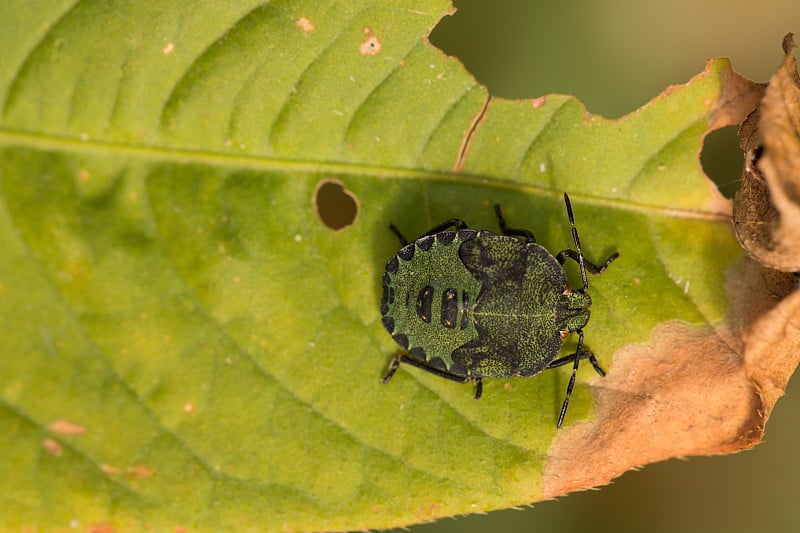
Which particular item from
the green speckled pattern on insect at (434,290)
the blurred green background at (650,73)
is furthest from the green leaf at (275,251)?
the blurred green background at (650,73)

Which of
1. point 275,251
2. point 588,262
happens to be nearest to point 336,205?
point 275,251

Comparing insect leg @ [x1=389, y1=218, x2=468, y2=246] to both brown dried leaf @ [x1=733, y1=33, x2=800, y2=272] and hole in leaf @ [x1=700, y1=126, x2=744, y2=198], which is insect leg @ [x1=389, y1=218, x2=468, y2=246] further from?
brown dried leaf @ [x1=733, y1=33, x2=800, y2=272]

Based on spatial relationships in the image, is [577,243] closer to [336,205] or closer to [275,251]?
[336,205]

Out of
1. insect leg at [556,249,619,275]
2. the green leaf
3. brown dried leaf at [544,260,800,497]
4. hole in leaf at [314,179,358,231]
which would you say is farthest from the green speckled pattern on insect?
brown dried leaf at [544,260,800,497]

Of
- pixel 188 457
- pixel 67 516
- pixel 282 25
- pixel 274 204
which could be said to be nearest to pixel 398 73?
pixel 282 25

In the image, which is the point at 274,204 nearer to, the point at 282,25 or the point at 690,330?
the point at 282,25

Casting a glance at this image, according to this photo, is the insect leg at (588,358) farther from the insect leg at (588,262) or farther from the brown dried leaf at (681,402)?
the insect leg at (588,262)
